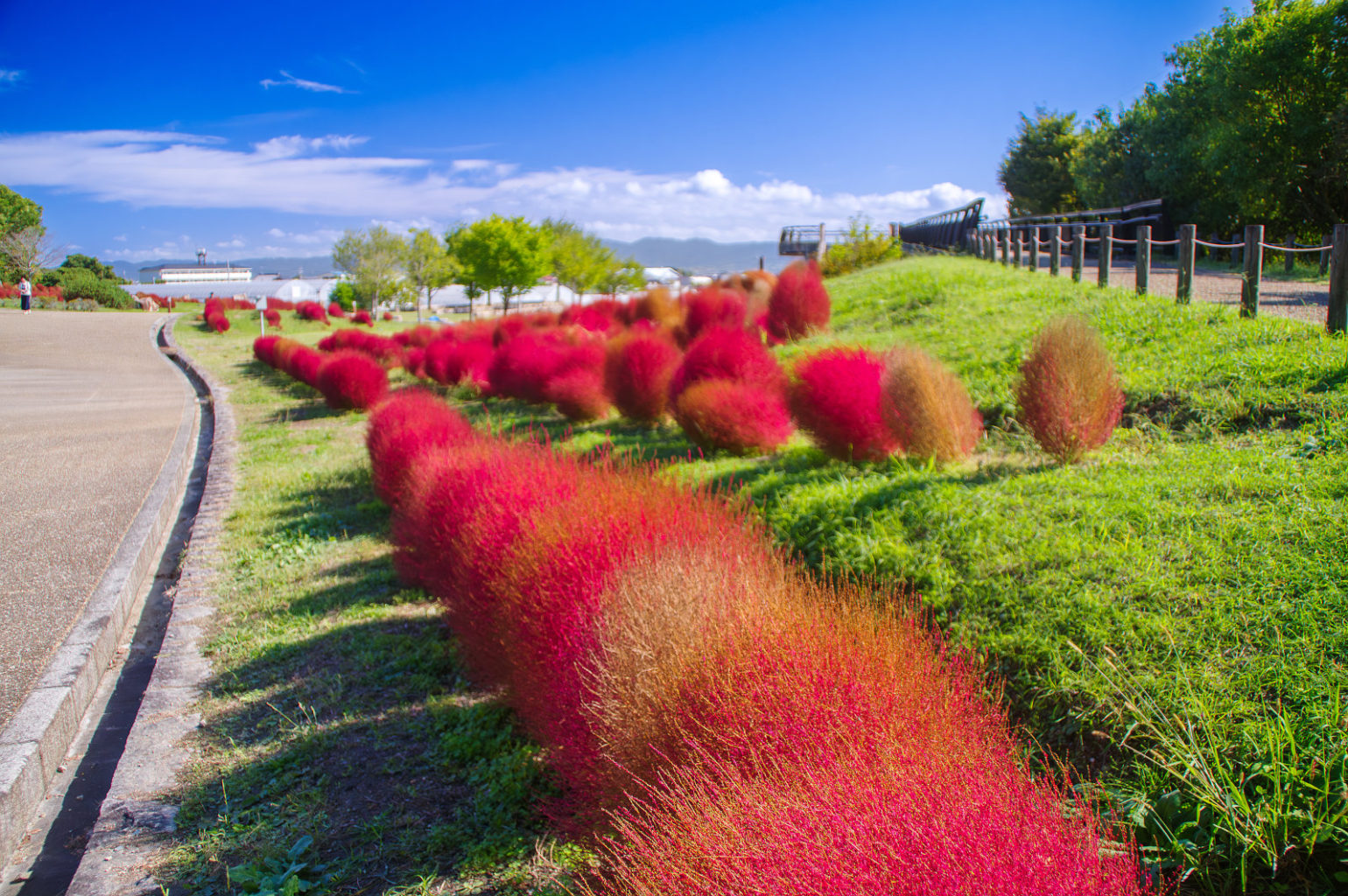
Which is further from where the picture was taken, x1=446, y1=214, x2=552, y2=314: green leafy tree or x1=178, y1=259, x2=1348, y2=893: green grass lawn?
x1=446, y1=214, x2=552, y2=314: green leafy tree

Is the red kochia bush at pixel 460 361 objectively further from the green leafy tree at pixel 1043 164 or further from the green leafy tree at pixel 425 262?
the green leafy tree at pixel 425 262

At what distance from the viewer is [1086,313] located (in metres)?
8.41

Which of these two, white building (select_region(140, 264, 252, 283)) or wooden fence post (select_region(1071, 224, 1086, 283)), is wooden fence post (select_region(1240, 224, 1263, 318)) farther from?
white building (select_region(140, 264, 252, 283))

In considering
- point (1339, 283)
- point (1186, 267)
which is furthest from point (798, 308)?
point (1339, 283)

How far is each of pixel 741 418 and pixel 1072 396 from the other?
3.15 meters

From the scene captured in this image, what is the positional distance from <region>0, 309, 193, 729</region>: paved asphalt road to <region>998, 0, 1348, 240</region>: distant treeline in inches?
850

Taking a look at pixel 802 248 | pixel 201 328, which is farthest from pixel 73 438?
pixel 802 248

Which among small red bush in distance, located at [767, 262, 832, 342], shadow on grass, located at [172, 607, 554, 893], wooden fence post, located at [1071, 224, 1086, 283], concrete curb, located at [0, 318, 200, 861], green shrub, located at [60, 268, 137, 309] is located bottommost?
shadow on grass, located at [172, 607, 554, 893]

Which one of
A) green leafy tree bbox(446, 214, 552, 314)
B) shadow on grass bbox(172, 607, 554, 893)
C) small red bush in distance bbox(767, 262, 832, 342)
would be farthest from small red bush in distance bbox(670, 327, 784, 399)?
green leafy tree bbox(446, 214, 552, 314)

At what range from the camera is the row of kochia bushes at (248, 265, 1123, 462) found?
529 cm

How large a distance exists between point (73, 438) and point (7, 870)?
891 cm

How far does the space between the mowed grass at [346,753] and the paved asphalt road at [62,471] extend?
34.1 inches

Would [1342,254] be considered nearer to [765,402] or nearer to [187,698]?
[765,402]

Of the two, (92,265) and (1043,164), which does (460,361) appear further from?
(92,265)
